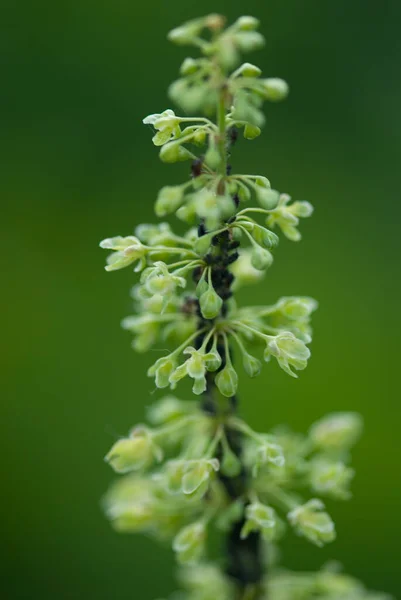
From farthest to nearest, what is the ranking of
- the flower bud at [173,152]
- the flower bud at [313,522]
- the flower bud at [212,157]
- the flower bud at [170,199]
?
the flower bud at [313,522], the flower bud at [170,199], the flower bud at [173,152], the flower bud at [212,157]

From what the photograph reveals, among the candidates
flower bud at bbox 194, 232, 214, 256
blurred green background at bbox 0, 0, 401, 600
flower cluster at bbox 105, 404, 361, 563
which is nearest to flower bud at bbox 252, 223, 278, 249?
flower bud at bbox 194, 232, 214, 256

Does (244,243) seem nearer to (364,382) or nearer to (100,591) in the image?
(364,382)

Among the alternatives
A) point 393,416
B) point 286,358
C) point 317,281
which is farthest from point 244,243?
point 286,358

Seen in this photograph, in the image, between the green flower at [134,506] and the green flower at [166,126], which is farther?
the green flower at [134,506]

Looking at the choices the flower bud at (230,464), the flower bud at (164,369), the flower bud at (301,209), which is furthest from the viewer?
the flower bud at (230,464)

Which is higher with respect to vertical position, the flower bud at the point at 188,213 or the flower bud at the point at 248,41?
the flower bud at the point at 248,41

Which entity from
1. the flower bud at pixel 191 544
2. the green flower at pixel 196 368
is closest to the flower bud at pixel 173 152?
the green flower at pixel 196 368

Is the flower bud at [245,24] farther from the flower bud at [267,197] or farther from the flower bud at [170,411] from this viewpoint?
the flower bud at [170,411]

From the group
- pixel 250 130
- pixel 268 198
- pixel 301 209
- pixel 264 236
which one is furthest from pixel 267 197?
pixel 301 209
